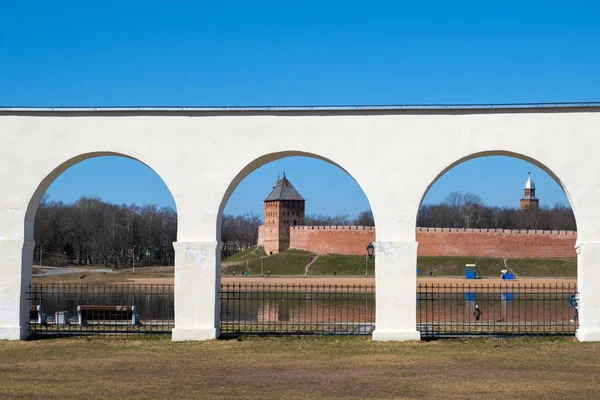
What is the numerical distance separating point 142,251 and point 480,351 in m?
52.0

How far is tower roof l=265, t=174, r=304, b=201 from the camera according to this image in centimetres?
6544

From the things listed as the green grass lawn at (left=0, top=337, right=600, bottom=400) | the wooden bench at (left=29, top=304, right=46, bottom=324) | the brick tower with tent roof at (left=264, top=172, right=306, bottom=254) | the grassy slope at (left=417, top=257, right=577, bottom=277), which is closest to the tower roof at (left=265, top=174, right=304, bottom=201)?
the brick tower with tent roof at (left=264, top=172, right=306, bottom=254)

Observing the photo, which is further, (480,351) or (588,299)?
(588,299)

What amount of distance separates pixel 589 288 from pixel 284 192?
54093 millimetres

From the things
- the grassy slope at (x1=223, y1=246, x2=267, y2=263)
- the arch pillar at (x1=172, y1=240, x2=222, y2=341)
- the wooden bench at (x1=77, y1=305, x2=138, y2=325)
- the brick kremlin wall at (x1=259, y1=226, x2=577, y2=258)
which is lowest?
the wooden bench at (x1=77, y1=305, x2=138, y2=325)

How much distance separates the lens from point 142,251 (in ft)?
200

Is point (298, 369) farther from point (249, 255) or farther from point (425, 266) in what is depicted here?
point (249, 255)

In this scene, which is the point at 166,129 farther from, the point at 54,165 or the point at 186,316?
the point at 186,316

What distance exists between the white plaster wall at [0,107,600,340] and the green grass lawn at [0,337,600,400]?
2.99 feet

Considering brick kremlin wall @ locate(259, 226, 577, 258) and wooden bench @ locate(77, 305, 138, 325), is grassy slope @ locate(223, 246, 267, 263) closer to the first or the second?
brick kremlin wall @ locate(259, 226, 577, 258)

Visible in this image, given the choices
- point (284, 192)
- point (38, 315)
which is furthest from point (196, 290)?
point (284, 192)

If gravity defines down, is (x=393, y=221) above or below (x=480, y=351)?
above

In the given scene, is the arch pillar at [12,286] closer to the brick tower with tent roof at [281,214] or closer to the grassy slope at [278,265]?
the grassy slope at [278,265]

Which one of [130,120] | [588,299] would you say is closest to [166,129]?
[130,120]
